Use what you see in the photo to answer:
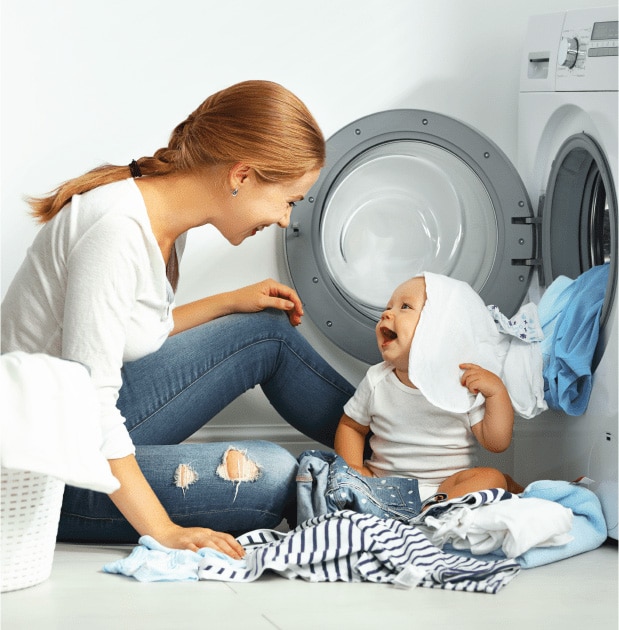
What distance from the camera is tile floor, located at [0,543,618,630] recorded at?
1.17 m

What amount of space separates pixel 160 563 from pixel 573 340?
90 centimetres

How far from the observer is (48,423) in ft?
3.81

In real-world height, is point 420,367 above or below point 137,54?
below

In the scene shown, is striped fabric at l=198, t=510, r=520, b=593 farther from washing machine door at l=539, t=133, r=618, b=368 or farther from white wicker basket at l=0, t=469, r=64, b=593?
washing machine door at l=539, t=133, r=618, b=368

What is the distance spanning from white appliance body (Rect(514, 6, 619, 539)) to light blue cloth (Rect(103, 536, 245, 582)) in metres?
0.72

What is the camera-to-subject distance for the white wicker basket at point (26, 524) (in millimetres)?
1252

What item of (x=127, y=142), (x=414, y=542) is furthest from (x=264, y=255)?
(x=414, y=542)

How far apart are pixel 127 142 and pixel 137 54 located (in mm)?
204

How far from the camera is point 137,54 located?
218 cm

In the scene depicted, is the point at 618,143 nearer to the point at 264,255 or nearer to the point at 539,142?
the point at 539,142

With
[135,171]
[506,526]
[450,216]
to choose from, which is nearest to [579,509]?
[506,526]

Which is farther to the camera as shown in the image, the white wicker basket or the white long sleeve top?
the white long sleeve top

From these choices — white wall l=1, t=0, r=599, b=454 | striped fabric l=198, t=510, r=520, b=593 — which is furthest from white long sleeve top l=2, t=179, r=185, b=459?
white wall l=1, t=0, r=599, b=454

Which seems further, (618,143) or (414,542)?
(618,143)
